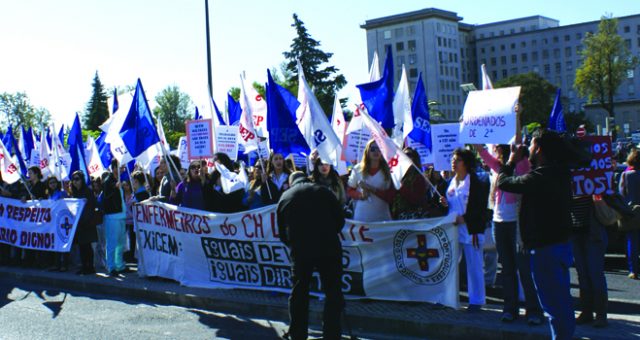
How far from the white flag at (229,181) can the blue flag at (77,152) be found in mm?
3717

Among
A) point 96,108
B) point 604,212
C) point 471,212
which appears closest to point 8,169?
point 471,212

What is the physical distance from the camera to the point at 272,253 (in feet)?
31.3

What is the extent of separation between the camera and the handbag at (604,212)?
7.29 metres

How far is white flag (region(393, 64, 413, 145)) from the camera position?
12663 mm

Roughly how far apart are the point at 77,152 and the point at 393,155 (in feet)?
27.4

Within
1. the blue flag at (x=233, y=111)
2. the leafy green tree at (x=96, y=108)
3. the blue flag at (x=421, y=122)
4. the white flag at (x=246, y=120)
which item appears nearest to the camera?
the white flag at (x=246, y=120)

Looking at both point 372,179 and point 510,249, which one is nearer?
point 510,249

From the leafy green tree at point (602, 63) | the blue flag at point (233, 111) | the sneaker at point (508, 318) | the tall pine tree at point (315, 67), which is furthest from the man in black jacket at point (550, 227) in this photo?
the leafy green tree at point (602, 63)

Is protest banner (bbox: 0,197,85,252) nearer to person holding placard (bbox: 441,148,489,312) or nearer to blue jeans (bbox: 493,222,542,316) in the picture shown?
person holding placard (bbox: 441,148,489,312)

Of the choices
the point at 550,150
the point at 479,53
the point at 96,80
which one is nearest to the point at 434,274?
the point at 550,150

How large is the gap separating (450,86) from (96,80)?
69.0 m

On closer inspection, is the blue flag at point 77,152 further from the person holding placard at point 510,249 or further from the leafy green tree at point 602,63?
the leafy green tree at point 602,63

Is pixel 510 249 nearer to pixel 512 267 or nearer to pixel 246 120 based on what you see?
pixel 512 267

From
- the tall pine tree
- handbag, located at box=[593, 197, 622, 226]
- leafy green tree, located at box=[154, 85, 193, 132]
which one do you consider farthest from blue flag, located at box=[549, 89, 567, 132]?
leafy green tree, located at box=[154, 85, 193, 132]
